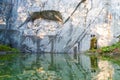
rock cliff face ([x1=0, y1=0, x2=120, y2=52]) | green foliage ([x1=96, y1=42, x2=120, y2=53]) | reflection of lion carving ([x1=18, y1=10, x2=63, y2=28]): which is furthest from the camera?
reflection of lion carving ([x1=18, y1=10, x2=63, y2=28])

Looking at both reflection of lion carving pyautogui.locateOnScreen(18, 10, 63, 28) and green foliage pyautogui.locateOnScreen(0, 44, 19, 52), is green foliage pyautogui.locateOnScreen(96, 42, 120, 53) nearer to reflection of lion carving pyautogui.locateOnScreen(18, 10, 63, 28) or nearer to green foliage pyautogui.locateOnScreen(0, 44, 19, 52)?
reflection of lion carving pyautogui.locateOnScreen(18, 10, 63, 28)

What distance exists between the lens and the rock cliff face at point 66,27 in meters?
23.0

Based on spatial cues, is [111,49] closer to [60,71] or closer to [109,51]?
[109,51]

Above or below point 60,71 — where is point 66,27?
above

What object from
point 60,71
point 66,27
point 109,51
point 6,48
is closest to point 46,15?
point 66,27

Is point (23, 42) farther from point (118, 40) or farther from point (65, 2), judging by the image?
point (118, 40)

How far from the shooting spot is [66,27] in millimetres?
23312

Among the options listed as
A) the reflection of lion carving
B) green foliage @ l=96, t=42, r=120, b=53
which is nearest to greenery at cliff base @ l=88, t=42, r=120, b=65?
green foliage @ l=96, t=42, r=120, b=53

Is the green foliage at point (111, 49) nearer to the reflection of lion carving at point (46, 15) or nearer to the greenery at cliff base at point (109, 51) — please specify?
the greenery at cliff base at point (109, 51)

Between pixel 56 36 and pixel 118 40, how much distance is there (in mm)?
4491

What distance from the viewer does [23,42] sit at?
23578 millimetres

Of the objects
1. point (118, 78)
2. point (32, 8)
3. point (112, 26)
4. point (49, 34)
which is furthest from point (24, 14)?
point (118, 78)

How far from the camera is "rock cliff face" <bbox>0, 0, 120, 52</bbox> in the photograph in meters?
23.0

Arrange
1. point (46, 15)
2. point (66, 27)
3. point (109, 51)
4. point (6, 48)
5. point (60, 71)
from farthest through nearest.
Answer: point (46, 15), point (66, 27), point (6, 48), point (109, 51), point (60, 71)
